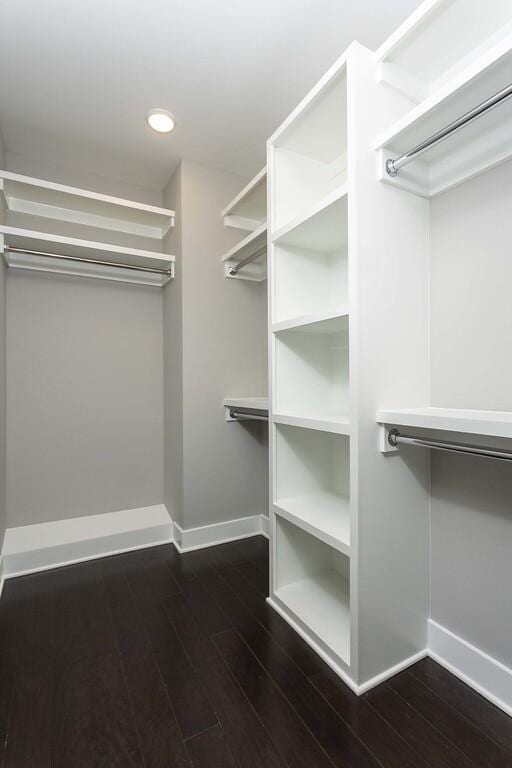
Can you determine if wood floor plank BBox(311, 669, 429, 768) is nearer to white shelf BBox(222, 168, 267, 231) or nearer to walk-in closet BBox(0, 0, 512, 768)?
walk-in closet BBox(0, 0, 512, 768)

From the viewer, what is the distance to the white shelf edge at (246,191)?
2.07m

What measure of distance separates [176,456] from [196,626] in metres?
1.09

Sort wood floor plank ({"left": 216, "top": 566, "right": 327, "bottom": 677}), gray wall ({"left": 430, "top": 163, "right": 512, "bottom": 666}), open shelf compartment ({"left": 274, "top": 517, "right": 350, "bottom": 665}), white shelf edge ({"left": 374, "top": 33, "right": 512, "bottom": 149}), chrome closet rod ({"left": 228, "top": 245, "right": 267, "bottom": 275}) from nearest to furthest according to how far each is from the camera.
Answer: white shelf edge ({"left": 374, "top": 33, "right": 512, "bottom": 149}) < gray wall ({"left": 430, "top": 163, "right": 512, "bottom": 666}) < wood floor plank ({"left": 216, "top": 566, "right": 327, "bottom": 677}) < open shelf compartment ({"left": 274, "top": 517, "right": 350, "bottom": 665}) < chrome closet rod ({"left": 228, "top": 245, "right": 267, "bottom": 275})

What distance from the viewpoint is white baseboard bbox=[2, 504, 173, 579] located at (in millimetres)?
2188

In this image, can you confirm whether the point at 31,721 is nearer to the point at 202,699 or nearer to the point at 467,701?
the point at 202,699

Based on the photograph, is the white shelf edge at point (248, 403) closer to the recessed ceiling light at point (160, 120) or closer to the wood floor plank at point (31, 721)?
the wood floor plank at point (31, 721)

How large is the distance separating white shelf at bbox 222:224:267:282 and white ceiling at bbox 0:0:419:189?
0.63 m

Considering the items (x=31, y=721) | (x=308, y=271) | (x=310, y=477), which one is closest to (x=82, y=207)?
(x=308, y=271)

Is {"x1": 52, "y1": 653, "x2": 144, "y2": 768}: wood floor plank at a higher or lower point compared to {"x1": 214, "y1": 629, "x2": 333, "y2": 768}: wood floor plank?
lower

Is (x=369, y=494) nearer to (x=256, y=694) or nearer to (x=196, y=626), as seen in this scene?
(x=256, y=694)

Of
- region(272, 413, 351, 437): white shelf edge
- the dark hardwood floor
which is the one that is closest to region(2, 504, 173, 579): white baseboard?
the dark hardwood floor

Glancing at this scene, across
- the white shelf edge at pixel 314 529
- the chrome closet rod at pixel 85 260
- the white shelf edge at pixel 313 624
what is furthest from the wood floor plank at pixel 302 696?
the chrome closet rod at pixel 85 260

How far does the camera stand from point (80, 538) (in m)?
2.34

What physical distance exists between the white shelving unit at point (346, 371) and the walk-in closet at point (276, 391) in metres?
0.01
